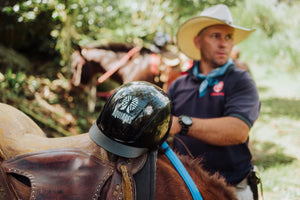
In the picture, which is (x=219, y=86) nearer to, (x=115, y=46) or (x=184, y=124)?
(x=184, y=124)

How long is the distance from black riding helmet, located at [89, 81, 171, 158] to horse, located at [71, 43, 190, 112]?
3628mm

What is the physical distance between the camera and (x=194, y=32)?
243cm

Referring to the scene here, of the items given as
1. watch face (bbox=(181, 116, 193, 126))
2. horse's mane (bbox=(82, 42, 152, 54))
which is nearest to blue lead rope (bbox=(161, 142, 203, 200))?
watch face (bbox=(181, 116, 193, 126))

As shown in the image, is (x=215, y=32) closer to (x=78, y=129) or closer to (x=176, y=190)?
(x=176, y=190)

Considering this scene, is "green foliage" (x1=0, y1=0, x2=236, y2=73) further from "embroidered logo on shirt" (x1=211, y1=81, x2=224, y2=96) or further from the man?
"embroidered logo on shirt" (x1=211, y1=81, x2=224, y2=96)

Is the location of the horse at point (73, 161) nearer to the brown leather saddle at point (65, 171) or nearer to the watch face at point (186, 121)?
the brown leather saddle at point (65, 171)

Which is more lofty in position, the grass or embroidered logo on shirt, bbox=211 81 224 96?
embroidered logo on shirt, bbox=211 81 224 96

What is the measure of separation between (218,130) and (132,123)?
2.56 ft

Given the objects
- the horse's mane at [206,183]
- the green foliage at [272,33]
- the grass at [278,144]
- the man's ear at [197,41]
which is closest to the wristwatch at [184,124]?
the horse's mane at [206,183]

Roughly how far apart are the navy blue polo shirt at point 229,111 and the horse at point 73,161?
0.61 m

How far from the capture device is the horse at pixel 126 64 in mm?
4695

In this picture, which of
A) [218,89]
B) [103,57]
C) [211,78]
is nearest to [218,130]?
[218,89]

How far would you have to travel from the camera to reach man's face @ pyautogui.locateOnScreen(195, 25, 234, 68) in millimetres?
2025

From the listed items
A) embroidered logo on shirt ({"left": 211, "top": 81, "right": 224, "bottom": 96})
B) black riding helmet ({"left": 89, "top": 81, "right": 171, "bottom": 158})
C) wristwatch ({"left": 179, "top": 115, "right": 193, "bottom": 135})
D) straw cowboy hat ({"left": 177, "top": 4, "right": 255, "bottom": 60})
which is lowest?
wristwatch ({"left": 179, "top": 115, "right": 193, "bottom": 135})
